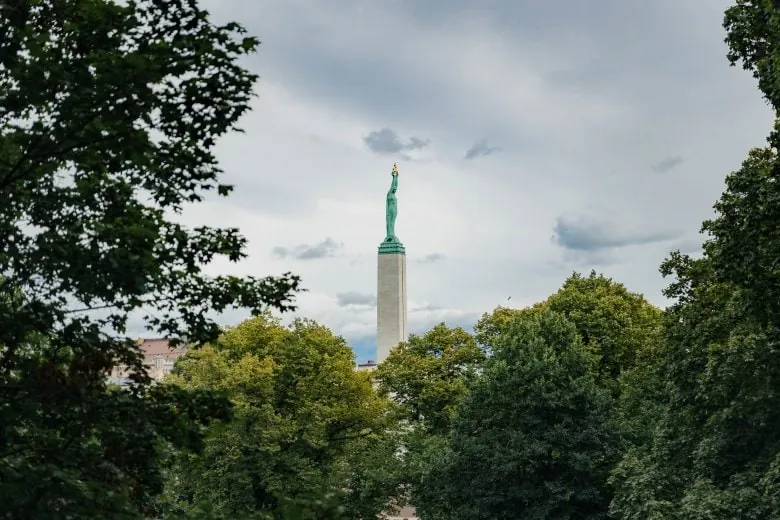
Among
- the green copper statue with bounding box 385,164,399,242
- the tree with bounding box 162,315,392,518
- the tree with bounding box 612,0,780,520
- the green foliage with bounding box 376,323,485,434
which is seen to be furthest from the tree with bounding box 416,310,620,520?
the green copper statue with bounding box 385,164,399,242

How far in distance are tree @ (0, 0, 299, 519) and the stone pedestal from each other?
1933 inches

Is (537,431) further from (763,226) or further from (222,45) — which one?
(222,45)

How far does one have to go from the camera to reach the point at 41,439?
10258 millimetres

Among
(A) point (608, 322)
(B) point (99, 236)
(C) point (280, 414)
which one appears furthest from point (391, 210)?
Answer: (B) point (99, 236)

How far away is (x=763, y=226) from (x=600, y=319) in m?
25.4

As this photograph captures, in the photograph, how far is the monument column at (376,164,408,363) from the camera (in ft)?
200

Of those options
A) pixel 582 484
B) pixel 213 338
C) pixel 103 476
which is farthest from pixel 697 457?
pixel 103 476

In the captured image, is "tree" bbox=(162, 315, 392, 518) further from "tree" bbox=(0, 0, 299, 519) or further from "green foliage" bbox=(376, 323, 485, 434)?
"tree" bbox=(0, 0, 299, 519)

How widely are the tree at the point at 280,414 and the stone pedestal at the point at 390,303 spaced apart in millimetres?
13144

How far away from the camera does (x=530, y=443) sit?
101 ft

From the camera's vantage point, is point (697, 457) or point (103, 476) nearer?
point (103, 476)

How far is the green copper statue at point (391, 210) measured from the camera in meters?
64.7

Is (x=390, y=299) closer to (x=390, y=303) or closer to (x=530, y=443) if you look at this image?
(x=390, y=303)

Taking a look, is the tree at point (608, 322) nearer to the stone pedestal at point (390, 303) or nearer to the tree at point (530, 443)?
the tree at point (530, 443)
